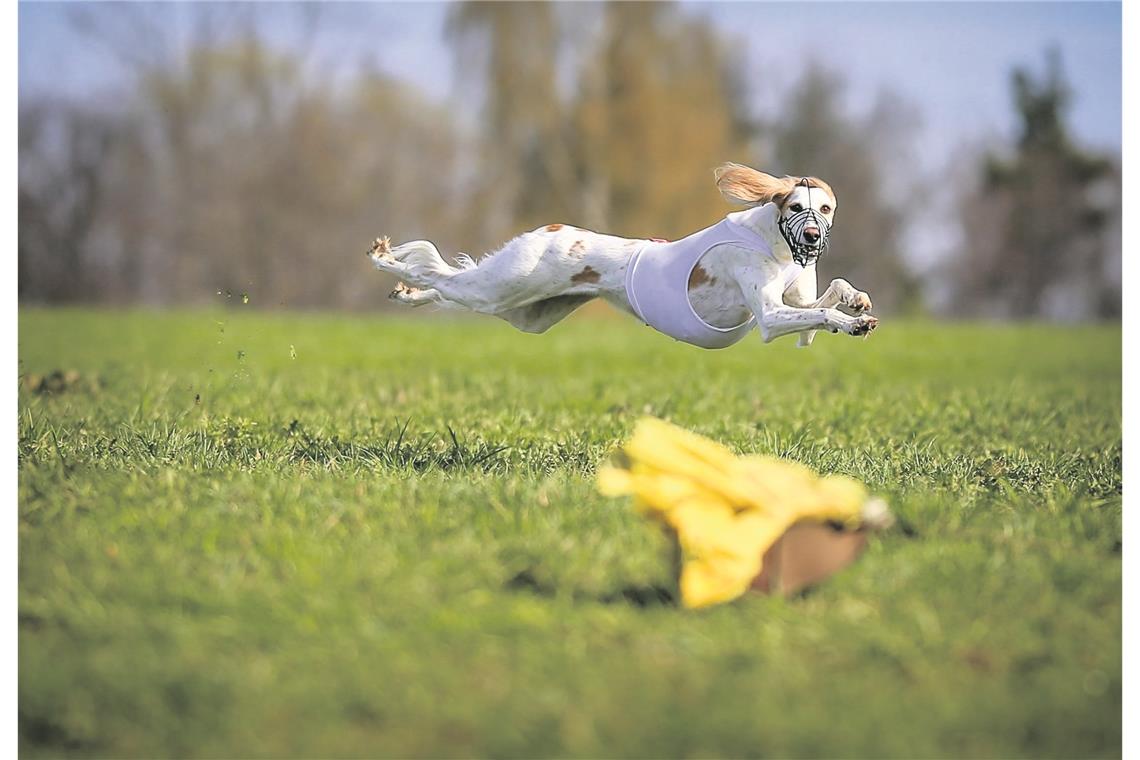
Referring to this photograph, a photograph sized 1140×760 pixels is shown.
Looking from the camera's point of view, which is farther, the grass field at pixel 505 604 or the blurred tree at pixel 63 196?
the blurred tree at pixel 63 196

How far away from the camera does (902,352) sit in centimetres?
1331

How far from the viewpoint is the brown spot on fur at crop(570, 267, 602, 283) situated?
561 cm

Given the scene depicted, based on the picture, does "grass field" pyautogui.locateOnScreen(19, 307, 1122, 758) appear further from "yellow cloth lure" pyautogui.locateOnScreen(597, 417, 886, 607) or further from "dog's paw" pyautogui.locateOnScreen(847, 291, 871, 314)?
"dog's paw" pyautogui.locateOnScreen(847, 291, 871, 314)

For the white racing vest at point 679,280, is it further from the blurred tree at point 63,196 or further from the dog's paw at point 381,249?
the blurred tree at point 63,196

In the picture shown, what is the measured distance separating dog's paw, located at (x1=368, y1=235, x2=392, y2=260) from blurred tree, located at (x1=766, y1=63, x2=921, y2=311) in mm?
31203

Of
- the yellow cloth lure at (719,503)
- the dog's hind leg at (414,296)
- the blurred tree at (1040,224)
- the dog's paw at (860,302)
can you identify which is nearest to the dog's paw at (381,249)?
the dog's hind leg at (414,296)

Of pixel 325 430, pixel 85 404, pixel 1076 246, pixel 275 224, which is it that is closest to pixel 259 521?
pixel 325 430

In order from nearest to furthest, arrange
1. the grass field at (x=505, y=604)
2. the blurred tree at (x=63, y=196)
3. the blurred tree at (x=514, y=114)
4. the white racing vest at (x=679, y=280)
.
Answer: the grass field at (x=505, y=604), the white racing vest at (x=679, y=280), the blurred tree at (x=63, y=196), the blurred tree at (x=514, y=114)

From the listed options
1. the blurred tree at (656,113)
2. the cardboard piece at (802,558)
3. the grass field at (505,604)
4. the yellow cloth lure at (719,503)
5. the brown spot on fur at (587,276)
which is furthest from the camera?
the blurred tree at (656,113)

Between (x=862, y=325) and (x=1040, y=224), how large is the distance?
3694 cm

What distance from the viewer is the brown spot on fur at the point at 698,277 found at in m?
5.36

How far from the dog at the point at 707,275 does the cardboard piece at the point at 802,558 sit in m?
1.34

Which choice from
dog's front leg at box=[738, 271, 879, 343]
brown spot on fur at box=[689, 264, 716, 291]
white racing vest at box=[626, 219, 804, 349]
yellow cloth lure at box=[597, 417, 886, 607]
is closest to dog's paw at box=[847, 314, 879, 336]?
dog's front leg at box=[738, 271, 879, 343]

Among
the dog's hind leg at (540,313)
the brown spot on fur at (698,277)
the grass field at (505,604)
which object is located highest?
the brown spot on fur at (698,277)
